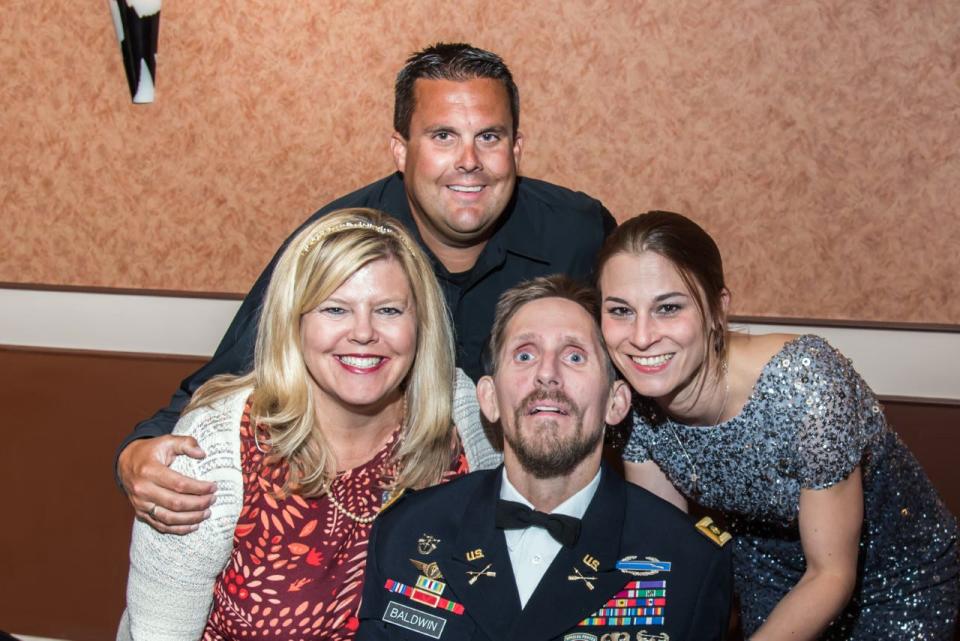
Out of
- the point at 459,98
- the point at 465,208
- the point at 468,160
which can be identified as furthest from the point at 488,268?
the point at 459,98

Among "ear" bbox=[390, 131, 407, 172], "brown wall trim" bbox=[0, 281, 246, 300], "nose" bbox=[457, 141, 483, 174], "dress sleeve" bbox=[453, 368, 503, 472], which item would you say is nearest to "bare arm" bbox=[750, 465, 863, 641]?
"dress sleeve" bbox=[453, 368, 503, 472]

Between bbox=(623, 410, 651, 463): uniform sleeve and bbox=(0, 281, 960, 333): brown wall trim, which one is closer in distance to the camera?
bbox=(623, 410, 651, 463): uniform sleeve

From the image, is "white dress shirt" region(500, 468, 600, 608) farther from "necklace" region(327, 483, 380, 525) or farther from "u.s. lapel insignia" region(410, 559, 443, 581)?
"necklace" region(327, 483, 380, 525)

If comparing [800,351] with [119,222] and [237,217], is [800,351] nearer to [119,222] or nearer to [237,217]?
[237,217]

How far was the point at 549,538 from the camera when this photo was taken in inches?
82.3

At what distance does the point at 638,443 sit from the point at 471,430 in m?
0.38

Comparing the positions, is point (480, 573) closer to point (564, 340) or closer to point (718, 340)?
point (564, 340)

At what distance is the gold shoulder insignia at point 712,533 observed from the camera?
2045 millimetres

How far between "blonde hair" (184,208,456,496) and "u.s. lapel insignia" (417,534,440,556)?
0.19 meters

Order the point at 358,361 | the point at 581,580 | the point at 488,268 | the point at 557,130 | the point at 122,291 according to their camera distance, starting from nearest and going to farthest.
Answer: the point at 581,580, the point at 358,361, the point at 488,268, the point at 557,130, the point at 122,291

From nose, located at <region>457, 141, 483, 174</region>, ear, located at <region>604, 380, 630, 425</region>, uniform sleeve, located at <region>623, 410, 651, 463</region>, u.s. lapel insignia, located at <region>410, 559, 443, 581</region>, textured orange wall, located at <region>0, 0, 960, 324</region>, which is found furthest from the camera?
textured orange wall, located at <region>0, 0, 960, 324</region>

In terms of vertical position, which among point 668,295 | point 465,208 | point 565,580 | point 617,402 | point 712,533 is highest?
point 465,208

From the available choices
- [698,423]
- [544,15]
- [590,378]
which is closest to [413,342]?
[590,378]

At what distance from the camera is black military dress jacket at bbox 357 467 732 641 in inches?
77.5
